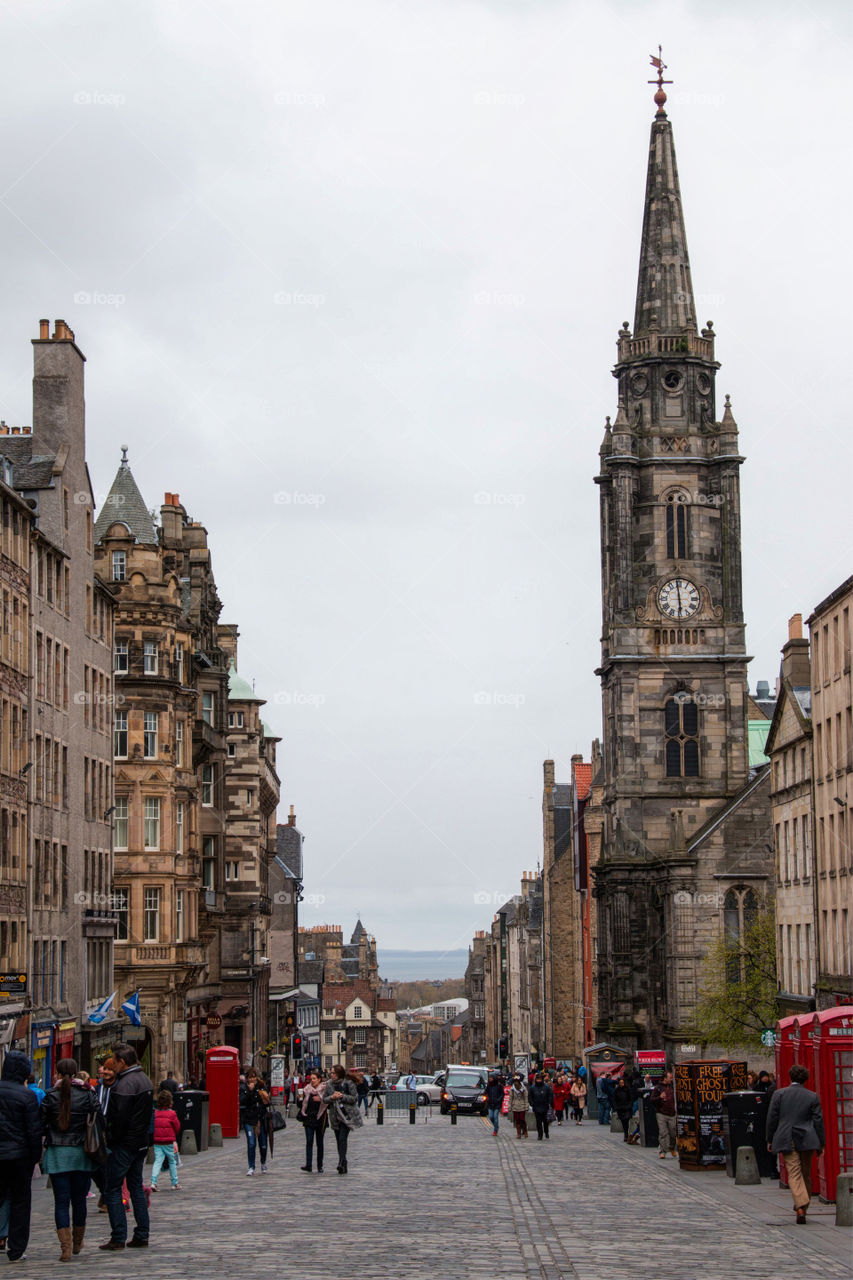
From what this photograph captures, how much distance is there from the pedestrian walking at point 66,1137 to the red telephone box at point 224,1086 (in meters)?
21.1

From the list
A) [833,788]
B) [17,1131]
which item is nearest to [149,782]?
[833,788]

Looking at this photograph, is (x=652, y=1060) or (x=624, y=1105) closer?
(x=624, y=1105)

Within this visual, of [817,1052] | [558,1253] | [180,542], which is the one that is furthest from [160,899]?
[558,1253]

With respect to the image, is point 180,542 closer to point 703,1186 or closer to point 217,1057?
point 217,1057

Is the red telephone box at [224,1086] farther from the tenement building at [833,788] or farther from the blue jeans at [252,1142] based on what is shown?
the tenement building at [833,788]

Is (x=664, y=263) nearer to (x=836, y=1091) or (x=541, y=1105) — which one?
(x=541, y=1105)

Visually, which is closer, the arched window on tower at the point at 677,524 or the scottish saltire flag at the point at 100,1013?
the scottish saltire flag at the point at 100,1013

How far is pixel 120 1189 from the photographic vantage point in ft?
61.0

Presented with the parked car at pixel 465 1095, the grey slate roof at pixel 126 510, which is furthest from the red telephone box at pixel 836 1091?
the grey slate roof at pixel 126 510

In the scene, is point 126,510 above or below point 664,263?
below

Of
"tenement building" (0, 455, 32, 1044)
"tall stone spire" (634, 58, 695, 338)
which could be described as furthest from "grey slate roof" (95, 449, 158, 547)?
"tall stone spire" (634, 58, 695, 338)

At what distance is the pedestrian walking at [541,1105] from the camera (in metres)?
46.4

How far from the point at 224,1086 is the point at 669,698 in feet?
133

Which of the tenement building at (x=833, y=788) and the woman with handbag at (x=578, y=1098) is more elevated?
the tenement building at (x=833, y=788)
